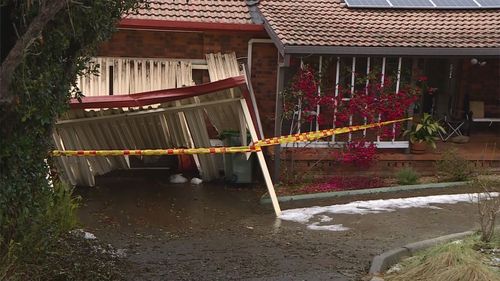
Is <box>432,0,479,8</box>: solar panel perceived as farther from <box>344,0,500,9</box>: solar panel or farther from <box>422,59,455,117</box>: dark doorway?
<box>422,59,455,117</box>: dark doorway

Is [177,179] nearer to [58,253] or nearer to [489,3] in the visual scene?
[58,253]

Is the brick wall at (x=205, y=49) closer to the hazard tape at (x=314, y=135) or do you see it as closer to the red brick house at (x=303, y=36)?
the red brick house at (x=303, y=36)

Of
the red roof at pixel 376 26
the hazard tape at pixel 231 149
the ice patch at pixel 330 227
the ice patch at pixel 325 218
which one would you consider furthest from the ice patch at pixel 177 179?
the ice patch at pixel 330 227

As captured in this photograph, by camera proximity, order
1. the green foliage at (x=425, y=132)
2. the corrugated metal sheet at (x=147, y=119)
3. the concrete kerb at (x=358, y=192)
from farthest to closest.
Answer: the green foliage at (x=425, y=132), the corrugated metal sheet at (x=147, y=119), the concrete kerb at (x=358, y=192)

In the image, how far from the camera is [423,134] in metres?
10.8

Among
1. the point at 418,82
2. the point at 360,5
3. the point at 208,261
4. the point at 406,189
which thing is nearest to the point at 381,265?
the point at 208,261

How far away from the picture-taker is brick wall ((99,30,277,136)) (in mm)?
11375

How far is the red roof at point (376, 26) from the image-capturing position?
32.9ft

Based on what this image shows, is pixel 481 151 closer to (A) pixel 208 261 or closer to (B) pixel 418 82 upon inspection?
(B) pixel 418 82

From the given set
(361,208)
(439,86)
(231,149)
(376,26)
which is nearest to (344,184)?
(361,208)

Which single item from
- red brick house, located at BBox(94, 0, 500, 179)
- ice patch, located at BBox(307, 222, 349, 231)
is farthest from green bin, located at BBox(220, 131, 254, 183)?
ice patch, located at BBox(307, 222, 349, 231)

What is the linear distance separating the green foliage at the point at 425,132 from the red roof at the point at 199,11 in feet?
13.1

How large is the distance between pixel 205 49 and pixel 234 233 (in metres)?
5.40

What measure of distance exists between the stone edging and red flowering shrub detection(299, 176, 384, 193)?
320 cm
